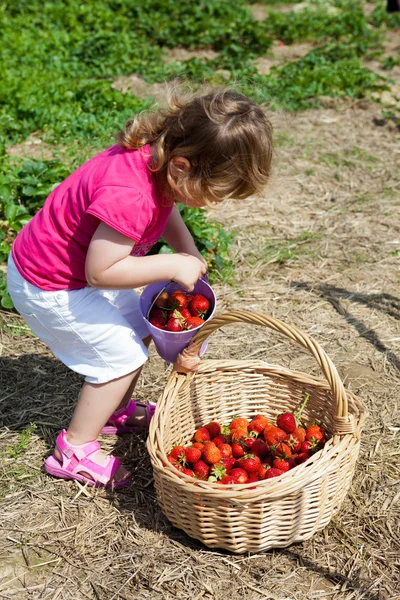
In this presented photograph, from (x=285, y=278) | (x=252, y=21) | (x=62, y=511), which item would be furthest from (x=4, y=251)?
(x=252, y=21)

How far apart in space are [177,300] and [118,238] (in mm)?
443

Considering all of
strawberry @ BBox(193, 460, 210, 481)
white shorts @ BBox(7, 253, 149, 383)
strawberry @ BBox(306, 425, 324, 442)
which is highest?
white shorts @ BBox(7, 253, 149, 383)

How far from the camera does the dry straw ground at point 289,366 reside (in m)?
2.52

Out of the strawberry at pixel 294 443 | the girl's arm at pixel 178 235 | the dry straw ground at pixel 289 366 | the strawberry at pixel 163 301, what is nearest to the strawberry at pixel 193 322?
the strawberry at pixel 163 301

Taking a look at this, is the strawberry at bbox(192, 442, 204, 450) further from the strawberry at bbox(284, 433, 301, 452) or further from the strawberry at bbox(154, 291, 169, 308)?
the strawberry at bbox(154, 291, 169, 308)

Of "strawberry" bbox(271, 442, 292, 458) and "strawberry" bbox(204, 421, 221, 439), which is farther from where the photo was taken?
"strawberry" bbox(204, 421, 221, 439)

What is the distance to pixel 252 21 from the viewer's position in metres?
8.52

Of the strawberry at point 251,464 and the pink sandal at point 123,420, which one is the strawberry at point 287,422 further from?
the pink sandal at point 123,420

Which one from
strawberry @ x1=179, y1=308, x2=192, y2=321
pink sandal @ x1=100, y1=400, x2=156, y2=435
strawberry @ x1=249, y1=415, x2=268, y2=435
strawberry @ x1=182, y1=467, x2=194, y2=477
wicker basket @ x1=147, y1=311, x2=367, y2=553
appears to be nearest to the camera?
wicker basket @ x1=147, y1=311, x2=367, y2=553

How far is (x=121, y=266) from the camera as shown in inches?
97.2

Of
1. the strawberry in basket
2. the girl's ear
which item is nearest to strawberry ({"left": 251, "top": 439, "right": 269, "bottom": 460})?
the strawberry in basket

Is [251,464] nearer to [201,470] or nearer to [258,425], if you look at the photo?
[201,470]

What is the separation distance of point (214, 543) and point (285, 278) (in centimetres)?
217

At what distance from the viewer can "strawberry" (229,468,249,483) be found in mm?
2594
